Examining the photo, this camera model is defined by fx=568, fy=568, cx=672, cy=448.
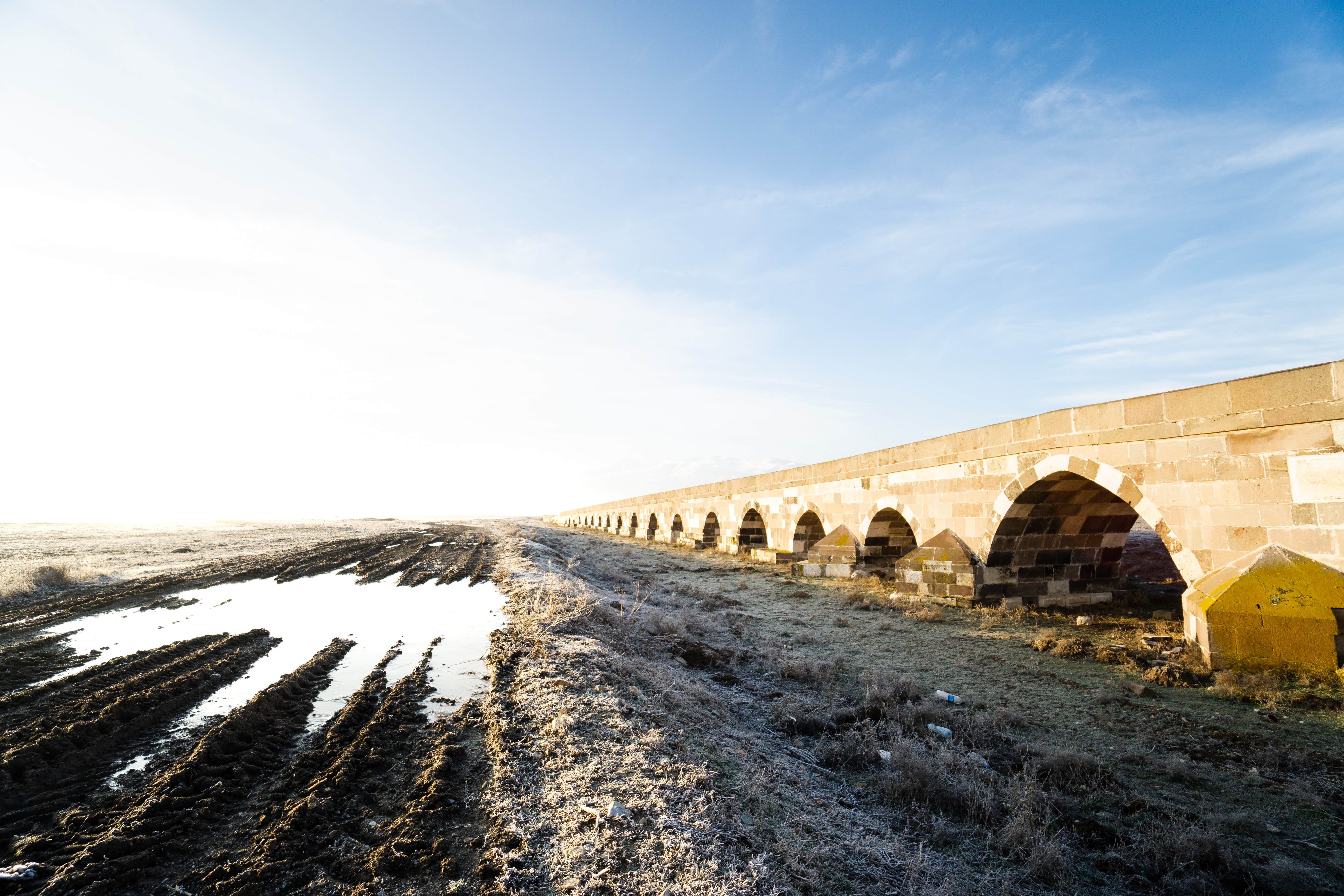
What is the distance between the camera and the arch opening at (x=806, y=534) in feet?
50.9

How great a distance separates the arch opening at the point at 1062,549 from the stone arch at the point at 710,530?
42.3 feet

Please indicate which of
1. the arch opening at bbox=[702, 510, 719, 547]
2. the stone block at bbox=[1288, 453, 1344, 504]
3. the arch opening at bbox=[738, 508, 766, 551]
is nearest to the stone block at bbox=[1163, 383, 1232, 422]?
the stone block at bbox=[1288, 453, 1344, 504]

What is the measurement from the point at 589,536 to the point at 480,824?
111 ft

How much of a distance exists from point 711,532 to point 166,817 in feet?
65.1

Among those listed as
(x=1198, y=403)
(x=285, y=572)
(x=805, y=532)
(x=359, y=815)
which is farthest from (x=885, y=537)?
(x=285, y=572)

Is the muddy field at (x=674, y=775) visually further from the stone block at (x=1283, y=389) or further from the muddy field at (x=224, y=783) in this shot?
the stone block at (x=1283, y=389)

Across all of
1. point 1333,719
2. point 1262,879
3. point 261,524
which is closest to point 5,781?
point 1262,879

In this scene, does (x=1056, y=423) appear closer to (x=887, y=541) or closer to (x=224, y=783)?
(x=887, y=541)

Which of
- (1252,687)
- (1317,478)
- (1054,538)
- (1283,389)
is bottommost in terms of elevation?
(1252,687)

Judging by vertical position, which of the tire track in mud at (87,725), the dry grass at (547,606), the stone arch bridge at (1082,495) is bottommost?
the tire track in mud at (87,725)

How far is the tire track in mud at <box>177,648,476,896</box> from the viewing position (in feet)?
→ 8.09

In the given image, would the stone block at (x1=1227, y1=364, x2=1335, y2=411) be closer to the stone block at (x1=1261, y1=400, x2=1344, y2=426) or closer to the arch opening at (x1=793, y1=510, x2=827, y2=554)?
the stone block at (x1=1261, y1=400, x2=1344, y2=426)

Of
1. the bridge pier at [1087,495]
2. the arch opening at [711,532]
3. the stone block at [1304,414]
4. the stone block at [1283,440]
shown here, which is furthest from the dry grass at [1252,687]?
the arch opening at [711,532]

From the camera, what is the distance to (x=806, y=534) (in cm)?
1570
